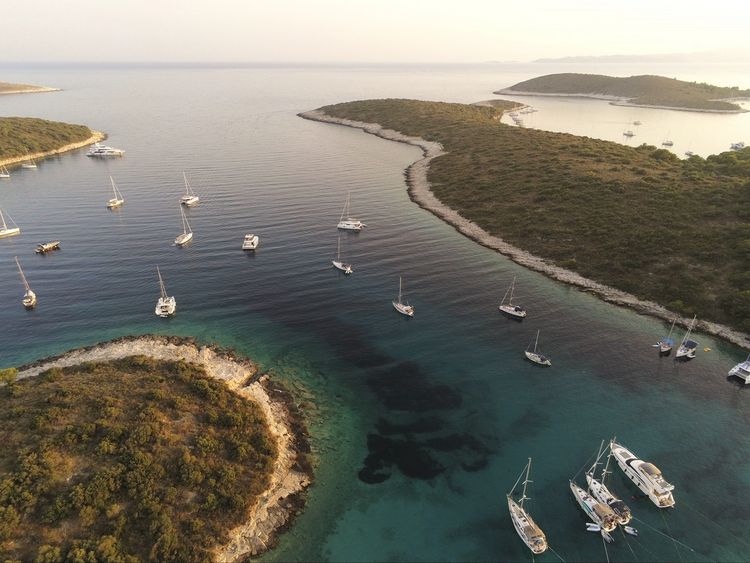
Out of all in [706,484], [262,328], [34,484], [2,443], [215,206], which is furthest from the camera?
[215,206]

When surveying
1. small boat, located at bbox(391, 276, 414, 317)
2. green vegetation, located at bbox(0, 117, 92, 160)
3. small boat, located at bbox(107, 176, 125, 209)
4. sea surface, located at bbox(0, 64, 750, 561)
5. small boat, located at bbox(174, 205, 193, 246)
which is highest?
green vegetation, located at bbox(0, 117, 92, 160)

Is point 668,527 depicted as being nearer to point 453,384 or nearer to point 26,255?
point 453,384

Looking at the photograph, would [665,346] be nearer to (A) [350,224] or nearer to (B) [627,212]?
(B) [627,212]

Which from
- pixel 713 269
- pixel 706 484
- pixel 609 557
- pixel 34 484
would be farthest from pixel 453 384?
pixel 713 269

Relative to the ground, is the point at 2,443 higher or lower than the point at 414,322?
higher

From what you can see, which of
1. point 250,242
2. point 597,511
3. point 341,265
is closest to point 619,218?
point 341,265

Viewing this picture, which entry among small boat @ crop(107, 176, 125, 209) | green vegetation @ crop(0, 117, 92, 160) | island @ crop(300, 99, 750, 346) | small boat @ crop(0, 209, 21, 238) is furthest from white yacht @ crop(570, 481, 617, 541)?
green vegetation @ crop(0, 117, 92, 160)

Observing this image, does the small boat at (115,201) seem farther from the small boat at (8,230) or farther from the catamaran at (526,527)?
the catamaran at (526,527)

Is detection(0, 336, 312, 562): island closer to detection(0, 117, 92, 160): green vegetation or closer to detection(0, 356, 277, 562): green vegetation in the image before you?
detection(0, 356, 277, 562): green vegetation
